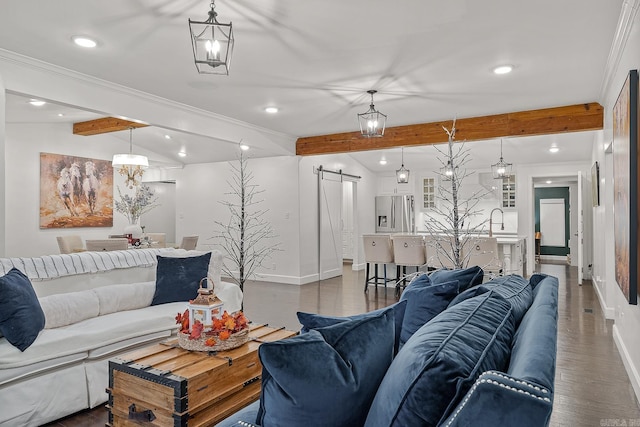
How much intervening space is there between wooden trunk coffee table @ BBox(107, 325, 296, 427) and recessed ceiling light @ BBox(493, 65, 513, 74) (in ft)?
10.8

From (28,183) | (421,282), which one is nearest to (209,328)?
(421,282)

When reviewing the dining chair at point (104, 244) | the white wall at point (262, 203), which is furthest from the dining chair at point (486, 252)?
the dining chair at point (104, 244)

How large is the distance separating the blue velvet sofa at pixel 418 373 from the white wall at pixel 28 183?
23.9 ft

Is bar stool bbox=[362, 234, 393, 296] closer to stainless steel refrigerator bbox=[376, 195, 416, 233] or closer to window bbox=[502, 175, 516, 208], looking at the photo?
stainless steel refrigerator bbox=[376, 195, 416, 233]

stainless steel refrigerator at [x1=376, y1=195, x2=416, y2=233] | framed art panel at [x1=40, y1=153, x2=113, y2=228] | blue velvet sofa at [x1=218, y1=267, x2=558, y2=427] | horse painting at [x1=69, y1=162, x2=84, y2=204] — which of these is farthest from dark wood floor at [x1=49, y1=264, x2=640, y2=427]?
horse painting at [x1=69, y1=162, x2=84, y2=204]

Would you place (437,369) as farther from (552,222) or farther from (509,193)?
(552,222)

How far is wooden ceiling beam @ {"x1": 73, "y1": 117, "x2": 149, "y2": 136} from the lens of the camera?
6473 millimetres

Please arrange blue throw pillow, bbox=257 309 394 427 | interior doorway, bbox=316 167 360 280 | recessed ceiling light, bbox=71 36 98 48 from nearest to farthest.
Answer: blue throw pillow, bbox=257 309 394 427
recessed ceiling light, bbox=71 36 98 48
interior doorway, bbox=316 167 360 280

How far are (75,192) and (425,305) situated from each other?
774 cm

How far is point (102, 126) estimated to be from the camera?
7004 millimetres

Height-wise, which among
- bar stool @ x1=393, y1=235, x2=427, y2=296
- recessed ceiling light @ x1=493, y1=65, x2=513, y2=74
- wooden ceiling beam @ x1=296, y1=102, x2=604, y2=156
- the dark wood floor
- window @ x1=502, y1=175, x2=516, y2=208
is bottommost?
the dark wood floor

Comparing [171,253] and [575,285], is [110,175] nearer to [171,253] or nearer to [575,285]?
[171,253]

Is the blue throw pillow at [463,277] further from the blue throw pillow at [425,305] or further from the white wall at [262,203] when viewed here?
the white wall at [262,203]

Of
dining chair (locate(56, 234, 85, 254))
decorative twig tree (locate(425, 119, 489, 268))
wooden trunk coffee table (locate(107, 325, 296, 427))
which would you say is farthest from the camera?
dining chair (locate(56, 234, 85, 254))
